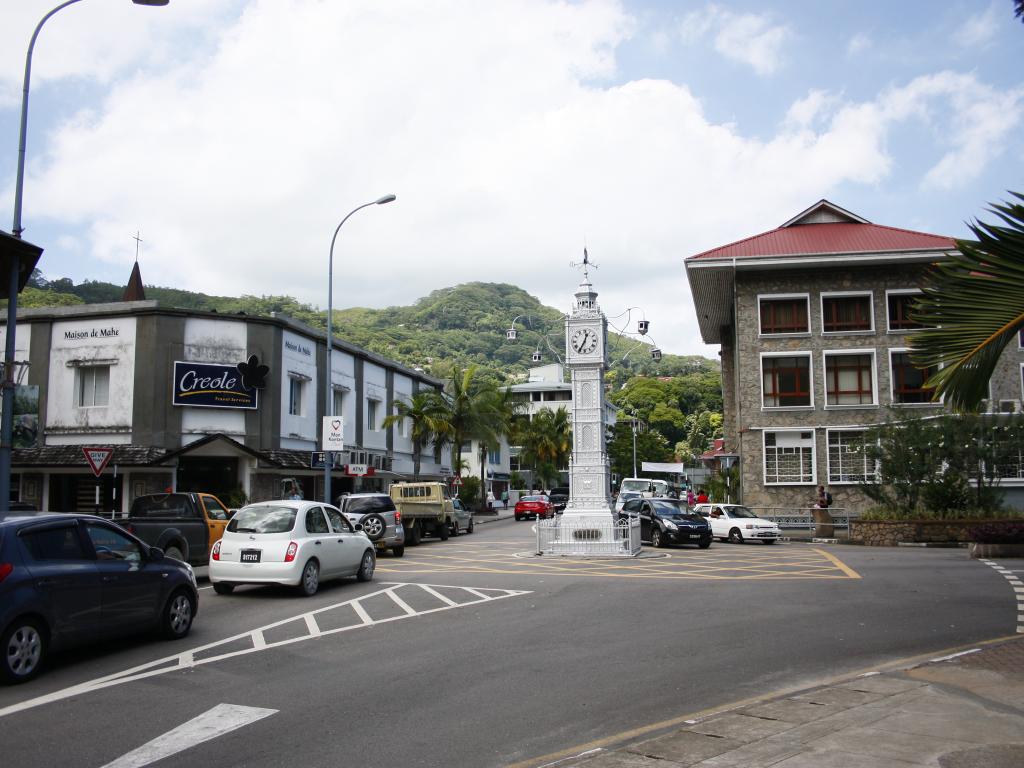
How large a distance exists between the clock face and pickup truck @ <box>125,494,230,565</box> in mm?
12087

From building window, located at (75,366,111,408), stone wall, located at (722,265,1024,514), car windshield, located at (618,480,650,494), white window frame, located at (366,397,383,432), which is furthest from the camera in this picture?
car windshield, located at (618,480,650,494)

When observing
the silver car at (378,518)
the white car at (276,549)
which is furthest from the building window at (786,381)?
the white car at (276,549)

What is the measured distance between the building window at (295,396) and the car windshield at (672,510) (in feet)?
49.6

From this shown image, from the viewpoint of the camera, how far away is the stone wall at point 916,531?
2834cm

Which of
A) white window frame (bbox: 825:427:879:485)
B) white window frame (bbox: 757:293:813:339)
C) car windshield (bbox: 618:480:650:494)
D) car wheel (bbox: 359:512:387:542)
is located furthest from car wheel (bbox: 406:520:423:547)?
car windshield (bbox: 618:480:650:494)

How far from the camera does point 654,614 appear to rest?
41.9ft

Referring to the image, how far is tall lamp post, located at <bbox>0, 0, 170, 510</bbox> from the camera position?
14.6 m

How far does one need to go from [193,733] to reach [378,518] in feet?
56.8

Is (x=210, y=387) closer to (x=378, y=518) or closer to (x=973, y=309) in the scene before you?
(x=378, y=518)

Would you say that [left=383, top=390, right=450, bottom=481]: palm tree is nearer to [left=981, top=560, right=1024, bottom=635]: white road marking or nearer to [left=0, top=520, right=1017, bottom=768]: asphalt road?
[left=0, top=520, right=1017, bottom=768]: asphalt road

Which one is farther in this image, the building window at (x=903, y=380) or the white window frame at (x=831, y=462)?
the building window at (x=903, y=380)

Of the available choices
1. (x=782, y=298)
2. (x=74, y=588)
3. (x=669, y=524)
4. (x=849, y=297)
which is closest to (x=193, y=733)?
(x=74, y=588)

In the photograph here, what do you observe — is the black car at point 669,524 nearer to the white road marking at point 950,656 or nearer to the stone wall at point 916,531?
the stone wall at point 916,531

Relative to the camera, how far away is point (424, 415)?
156ft
